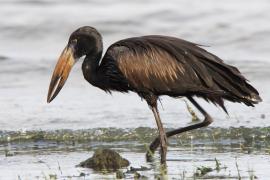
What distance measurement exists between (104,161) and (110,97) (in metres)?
4.83

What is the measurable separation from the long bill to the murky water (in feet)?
2.37

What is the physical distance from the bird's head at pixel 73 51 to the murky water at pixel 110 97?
79cm

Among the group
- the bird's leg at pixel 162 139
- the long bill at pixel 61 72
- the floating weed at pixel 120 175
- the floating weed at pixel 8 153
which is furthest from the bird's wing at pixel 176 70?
the floating weed at pixel 8 153

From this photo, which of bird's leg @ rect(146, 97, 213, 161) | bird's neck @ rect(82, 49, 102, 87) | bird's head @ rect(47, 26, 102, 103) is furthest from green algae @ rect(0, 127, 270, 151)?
bird's neck @ rect(82, 49, 102, 87)

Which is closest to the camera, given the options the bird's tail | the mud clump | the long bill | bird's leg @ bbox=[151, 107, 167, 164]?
the mud clump

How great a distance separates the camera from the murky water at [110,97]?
36.0ft

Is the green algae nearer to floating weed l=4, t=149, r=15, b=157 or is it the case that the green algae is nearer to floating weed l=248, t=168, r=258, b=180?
floating weed l=4, t=149, r=15, b=157

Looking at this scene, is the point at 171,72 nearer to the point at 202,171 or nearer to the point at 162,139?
the point at 162,139

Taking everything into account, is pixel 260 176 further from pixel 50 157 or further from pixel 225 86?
pixel 50 157

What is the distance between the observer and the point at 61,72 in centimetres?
1143

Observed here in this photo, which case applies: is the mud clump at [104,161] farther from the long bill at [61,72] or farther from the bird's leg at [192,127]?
the long bill at [61,72]

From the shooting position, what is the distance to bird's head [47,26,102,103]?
11.4 m

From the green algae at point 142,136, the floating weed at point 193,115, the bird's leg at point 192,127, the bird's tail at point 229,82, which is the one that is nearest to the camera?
the bird's tail at point 229,82

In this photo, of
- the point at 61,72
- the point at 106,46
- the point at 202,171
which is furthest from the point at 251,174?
the point at 106,46
